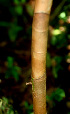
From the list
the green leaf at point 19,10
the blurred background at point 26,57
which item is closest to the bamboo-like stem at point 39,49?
the blurred background at point 26,57

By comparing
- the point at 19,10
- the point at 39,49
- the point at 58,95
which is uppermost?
the point at 19,10

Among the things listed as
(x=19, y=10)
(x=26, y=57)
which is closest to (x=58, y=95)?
(x=26, y=57)

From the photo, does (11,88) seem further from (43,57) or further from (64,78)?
(43,57)

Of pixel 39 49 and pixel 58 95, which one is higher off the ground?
pixel 39 49

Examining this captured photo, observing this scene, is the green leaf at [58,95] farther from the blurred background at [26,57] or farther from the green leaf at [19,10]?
the green leaf at [19,10]

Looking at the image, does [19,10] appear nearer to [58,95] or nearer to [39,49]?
[58,95]

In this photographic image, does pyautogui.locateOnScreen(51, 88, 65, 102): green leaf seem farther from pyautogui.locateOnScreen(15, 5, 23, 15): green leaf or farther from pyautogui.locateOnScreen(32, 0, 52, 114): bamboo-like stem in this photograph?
pyautogui.locateOnScreen(15, 5, 23, 15): green leaf

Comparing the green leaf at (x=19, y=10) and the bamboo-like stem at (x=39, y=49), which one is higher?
the green leaf at (x=19, y=10)
